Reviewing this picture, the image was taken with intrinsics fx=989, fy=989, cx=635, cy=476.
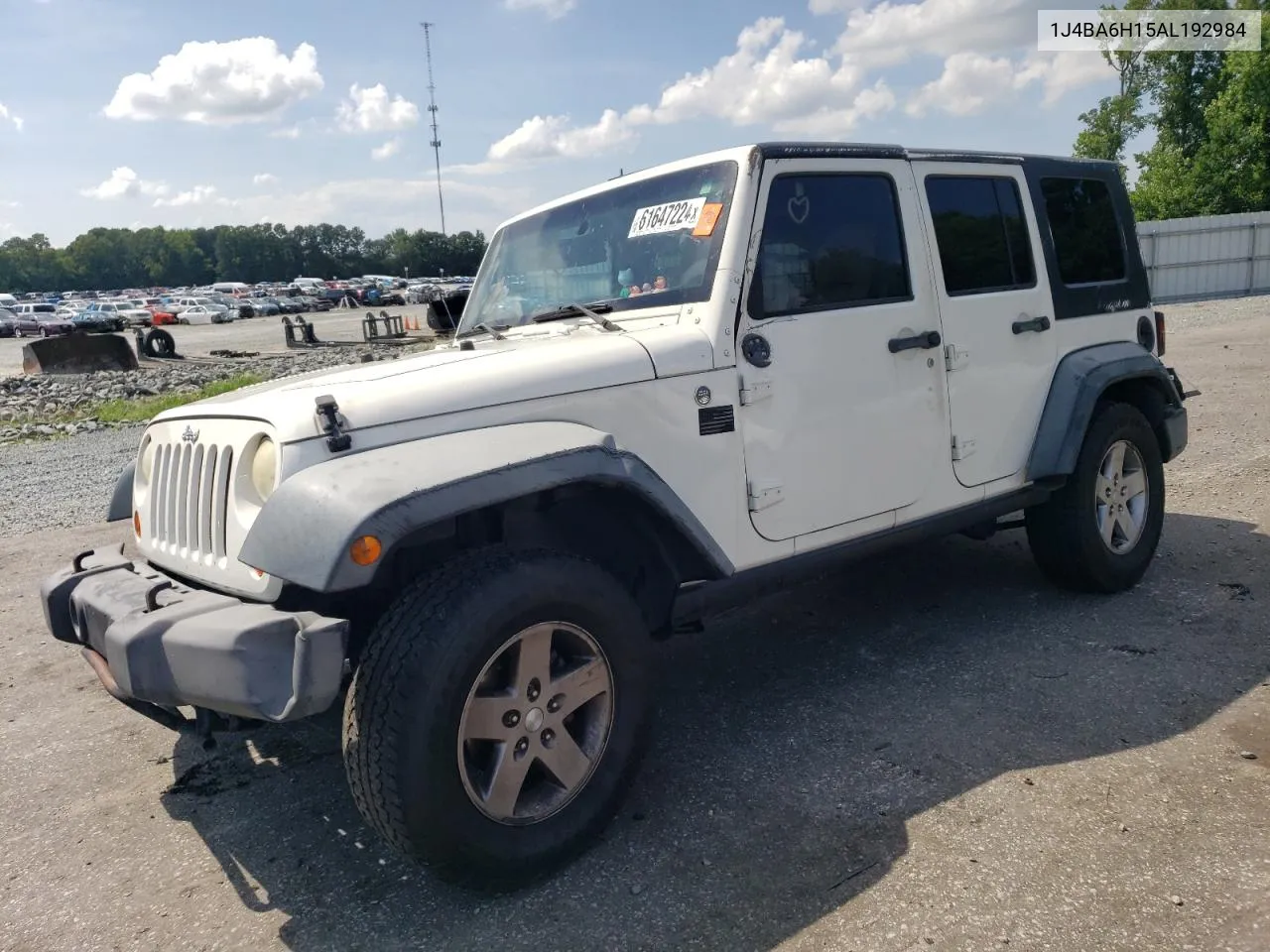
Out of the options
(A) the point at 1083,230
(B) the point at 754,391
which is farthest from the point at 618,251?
(A) the point at 1083,230

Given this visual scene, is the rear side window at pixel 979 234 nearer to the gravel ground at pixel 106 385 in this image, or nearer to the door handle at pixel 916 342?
the door handle at pixel 916 342

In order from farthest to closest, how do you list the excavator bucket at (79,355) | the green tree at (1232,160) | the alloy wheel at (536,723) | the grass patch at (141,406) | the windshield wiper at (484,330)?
the green tree at (1232,160), the excavator bucket at (79,355), the grass patch at (141,406), the windshield wiper at (484,330), the alloy wheel at (536,723)

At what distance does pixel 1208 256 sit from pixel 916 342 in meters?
25.3

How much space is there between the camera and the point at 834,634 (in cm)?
464

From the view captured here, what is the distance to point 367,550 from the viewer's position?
2402 millimetres

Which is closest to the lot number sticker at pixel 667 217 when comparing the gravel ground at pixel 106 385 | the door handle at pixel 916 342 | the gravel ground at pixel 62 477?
the door handle at pixel 916 342

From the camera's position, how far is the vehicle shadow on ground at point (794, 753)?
8.87ft

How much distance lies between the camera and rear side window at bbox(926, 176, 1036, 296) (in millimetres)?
4094

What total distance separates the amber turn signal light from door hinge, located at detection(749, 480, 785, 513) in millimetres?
1394

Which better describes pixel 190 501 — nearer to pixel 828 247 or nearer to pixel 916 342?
pixel 828 247

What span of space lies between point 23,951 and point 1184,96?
50115mm

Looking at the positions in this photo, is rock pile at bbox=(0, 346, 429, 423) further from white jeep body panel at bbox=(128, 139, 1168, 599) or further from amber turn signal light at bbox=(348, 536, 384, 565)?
amber turn signal light at bbox=(348, 536, 384, 565)

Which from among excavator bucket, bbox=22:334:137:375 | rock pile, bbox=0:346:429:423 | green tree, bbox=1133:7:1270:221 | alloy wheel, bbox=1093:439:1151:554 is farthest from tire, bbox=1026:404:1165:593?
green tree, bbox=1133:7:1270:221

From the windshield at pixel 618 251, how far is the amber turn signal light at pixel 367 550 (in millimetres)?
1481
